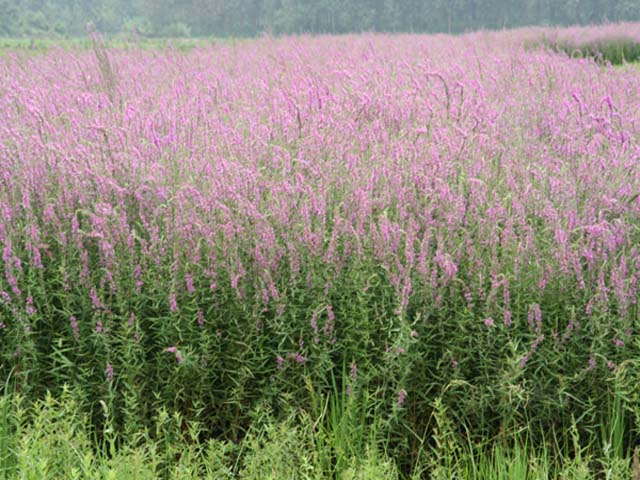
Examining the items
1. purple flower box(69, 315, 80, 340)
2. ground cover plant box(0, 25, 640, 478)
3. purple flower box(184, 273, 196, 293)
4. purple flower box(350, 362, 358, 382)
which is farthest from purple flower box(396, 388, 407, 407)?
purple flower box(69, 315, 80, 340)

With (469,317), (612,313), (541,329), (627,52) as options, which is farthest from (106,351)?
(627,52)

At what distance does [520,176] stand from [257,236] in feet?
5.23

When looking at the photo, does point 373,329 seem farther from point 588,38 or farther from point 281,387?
point 588,38

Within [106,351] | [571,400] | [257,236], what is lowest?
[571,400]

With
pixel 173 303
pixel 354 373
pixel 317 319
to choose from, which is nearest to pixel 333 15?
pixel 317 319

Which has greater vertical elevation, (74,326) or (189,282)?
(189,282)

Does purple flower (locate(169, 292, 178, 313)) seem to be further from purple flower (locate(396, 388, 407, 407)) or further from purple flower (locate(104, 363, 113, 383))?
purple flower (locate(396, 388, 407, 407))

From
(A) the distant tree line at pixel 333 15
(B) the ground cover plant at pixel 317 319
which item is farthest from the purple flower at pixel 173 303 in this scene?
(A) the distant tree line at pixel 333 15

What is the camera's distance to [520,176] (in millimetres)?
3938

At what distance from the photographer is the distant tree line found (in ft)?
120

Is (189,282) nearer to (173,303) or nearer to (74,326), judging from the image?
(173,303)

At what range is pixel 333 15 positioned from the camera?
38.3m

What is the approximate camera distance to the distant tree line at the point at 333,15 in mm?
36469

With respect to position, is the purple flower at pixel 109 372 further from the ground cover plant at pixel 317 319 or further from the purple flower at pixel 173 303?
the purple flower at pixel 173 303
